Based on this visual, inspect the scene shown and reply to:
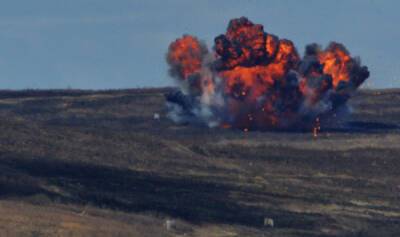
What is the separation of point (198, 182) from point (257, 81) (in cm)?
4728

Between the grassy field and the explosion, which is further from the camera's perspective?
the explosion

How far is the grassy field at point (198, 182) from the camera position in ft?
176

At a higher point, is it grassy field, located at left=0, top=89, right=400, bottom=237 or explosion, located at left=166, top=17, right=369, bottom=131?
explosion, located at left=166, top=17, right=369, bottom=131

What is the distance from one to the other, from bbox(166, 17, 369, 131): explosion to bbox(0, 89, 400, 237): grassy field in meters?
3.45

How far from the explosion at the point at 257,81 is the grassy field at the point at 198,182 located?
3.45 metres

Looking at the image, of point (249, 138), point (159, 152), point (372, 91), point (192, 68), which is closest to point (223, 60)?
point (192, 68)

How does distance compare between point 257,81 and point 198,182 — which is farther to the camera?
point 257,81

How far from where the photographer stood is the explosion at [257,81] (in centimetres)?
11725

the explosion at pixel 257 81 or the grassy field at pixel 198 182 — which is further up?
the explosion at pixel 257 81

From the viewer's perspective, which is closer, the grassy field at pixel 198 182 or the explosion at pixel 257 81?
the grassy field at pixel 198 182

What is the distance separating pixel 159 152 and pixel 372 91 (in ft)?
273

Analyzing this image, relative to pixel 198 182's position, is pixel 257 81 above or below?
above

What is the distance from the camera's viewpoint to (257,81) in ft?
384

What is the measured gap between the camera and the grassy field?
5359cm
